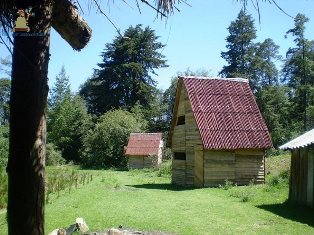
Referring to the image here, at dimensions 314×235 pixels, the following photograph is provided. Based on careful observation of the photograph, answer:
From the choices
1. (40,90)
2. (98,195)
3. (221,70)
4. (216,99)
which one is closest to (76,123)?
(221,70)

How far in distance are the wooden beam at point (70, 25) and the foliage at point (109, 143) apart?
46.1 metres

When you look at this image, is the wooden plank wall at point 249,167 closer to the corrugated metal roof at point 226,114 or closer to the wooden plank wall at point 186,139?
the corrugated metal roof at point 226,114

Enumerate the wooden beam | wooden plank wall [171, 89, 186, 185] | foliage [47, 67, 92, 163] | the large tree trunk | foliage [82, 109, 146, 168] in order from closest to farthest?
the large tree trunk < the wooden beam < wooden plank wall [171, 89, 186, 185] < foliage [82, 109, 146, 168] < foliage [47, 67, 92, 163]

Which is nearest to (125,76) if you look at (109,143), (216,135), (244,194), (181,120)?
(109,143)

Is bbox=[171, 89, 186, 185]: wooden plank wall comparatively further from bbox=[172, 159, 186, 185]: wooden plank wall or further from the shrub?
the shrub

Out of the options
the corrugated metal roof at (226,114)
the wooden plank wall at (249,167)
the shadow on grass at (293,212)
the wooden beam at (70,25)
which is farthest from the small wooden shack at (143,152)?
the wooden beam at (70,25)

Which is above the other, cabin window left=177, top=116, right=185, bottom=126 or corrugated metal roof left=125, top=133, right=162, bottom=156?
cabin window left=177, top=116, right=185, bottom=126

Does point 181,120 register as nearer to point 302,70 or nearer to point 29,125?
point 29,125

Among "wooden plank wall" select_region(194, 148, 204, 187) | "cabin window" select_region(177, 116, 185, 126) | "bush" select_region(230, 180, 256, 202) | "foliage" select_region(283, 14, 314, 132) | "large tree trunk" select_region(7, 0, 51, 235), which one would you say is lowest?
"bush" select_region(230, 180, 256, 202)

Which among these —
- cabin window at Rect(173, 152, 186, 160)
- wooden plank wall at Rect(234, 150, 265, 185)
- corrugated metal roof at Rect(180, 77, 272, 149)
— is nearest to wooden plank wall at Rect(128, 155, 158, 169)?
cabin window at Rect(173, 152, 186, 160)

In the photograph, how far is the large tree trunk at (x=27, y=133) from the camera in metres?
2.26

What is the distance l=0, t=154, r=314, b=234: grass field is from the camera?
11.8 metres

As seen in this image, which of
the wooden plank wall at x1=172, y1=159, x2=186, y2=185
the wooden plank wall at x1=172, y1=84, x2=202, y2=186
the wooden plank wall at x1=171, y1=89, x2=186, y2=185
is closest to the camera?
the wooden plank wall at x1=172, y1=84, x2=202, y2=186

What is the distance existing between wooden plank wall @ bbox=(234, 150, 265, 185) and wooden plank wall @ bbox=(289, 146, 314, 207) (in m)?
8.62
